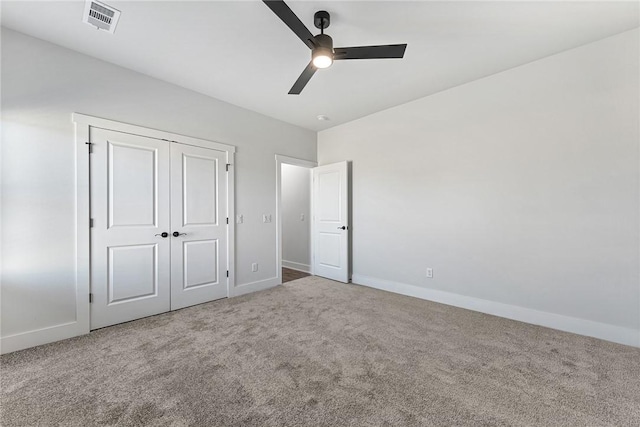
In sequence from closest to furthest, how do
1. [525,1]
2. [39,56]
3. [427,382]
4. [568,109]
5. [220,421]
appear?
1. [220,421]
2. [427,382]
3. [525,1]
4. [39,56]
5. [568,109]

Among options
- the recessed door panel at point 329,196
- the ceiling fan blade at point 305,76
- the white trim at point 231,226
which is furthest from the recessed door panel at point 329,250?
the ceiling fan blade at point 305,76

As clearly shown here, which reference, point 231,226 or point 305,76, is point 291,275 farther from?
point 305,76

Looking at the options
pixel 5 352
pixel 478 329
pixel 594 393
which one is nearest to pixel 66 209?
pixel 5 352

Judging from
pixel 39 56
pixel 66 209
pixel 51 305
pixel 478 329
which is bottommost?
pixel 478 329

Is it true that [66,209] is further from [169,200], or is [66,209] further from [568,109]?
[568,109]

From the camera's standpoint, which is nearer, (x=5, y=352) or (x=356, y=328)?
(x=5, y=352)

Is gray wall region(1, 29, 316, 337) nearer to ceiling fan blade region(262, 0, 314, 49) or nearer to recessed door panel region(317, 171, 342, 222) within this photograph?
ceiling fan blade region(262, 0, 314, 49)

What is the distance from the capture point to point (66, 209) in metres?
2.52

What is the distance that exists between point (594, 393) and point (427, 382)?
1.06 metres

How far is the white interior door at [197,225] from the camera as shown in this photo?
128 inches

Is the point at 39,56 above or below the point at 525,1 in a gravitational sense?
below

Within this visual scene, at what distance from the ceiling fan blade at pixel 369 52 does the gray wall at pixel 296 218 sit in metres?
3.30

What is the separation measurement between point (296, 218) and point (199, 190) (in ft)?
8.26

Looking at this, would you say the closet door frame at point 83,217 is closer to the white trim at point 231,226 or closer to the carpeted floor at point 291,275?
the white trim at point 231,226
